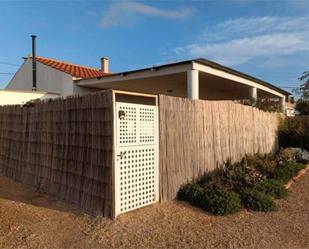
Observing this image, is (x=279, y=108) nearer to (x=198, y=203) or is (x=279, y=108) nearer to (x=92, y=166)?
(x=198, y=203)

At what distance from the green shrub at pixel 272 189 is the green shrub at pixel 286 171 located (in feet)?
3.52

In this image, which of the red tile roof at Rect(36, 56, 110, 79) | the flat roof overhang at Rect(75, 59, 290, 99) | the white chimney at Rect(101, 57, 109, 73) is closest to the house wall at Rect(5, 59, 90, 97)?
the red tile roof at Rect(36, 56, 110, 79)

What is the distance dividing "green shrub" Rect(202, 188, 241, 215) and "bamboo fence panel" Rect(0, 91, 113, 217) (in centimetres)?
209

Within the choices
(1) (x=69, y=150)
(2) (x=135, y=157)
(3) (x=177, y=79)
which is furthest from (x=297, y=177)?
(1) (x=69, y=150)

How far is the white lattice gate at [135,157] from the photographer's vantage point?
20.1 ft

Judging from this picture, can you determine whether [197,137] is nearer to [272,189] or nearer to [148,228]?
[272,189]

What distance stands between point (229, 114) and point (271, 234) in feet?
14.7

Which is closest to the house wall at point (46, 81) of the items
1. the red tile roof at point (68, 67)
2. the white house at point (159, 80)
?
the white house at point (159, 80)

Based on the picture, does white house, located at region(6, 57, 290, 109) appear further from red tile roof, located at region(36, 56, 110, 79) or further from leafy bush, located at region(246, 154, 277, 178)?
leafy bush, located at region(246, 154, 277, 178)

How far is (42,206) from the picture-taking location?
22.2ft

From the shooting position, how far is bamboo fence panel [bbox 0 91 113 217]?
6145mm

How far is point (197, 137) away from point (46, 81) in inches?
424

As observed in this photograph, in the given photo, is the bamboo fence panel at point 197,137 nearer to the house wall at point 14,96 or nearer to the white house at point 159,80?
the white house at point 159,80

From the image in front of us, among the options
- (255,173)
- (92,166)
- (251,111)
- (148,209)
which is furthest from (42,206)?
(251,111)
